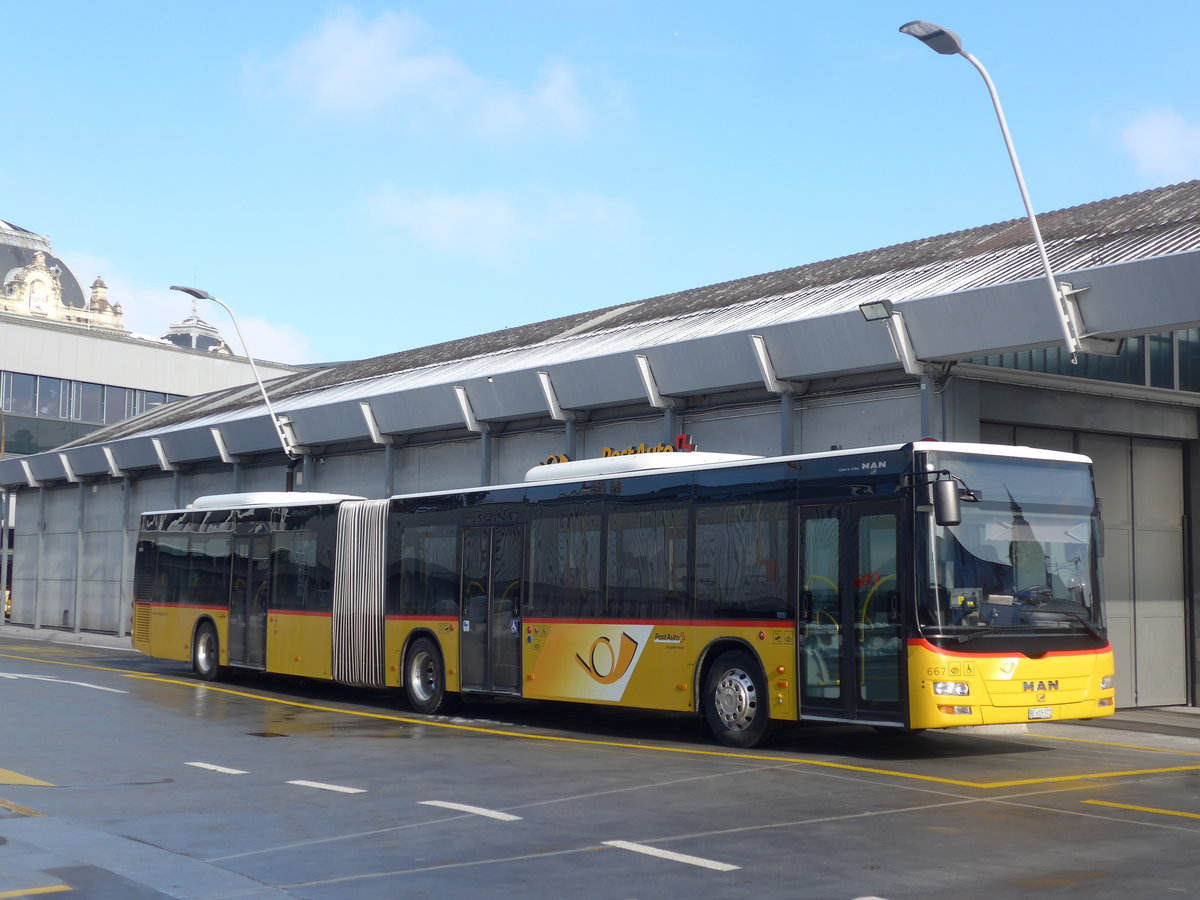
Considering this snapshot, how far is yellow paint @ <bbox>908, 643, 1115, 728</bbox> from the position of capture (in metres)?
13.7

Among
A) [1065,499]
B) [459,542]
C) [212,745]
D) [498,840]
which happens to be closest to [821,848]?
→ [498,840]

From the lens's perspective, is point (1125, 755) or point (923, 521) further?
point (1125, 755)

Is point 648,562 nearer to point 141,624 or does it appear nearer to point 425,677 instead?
point 425,677

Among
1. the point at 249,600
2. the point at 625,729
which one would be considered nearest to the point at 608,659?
the point at 625,729

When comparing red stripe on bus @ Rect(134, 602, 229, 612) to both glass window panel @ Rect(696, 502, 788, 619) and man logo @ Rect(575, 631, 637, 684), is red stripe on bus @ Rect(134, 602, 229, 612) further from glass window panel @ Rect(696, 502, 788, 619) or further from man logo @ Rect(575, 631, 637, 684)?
glass window panel @ Rect(696, 502, 788, 619)

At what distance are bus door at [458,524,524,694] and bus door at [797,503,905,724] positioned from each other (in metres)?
5.23

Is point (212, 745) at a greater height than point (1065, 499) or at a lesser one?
lesser

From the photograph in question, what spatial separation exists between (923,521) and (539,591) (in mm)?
6218

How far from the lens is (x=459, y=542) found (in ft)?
66.6

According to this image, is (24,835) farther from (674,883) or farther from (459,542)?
(459,542)

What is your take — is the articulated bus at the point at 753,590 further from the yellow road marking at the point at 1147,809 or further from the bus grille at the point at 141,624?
the bus grille at the point at 141,624

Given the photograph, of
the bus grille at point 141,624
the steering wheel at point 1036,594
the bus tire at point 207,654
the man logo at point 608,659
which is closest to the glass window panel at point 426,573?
the man logo at point 608,659

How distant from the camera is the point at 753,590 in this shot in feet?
51.3

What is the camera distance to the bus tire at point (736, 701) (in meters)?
15.4
